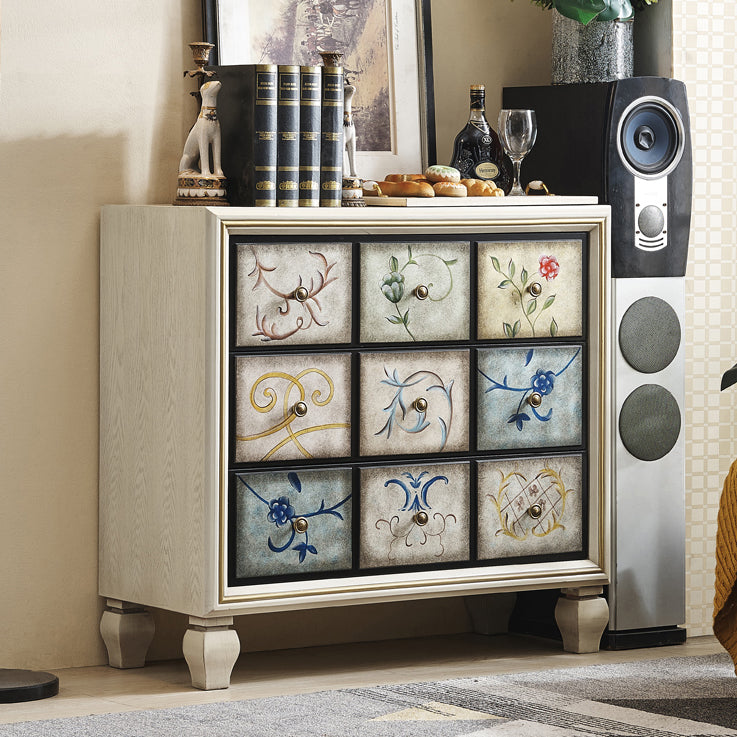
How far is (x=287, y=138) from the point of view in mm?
2881

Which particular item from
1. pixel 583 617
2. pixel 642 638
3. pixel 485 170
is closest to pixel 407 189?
pixel 485 170

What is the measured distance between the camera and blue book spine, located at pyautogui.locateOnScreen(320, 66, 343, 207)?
2922 millimetres

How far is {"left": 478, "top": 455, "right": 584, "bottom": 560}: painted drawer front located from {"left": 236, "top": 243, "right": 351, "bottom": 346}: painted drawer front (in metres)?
0.45

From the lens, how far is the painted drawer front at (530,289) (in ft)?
9.86

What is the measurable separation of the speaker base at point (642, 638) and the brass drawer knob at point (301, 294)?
101cm

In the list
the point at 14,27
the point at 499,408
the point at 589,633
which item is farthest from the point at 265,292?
the point at 589,633

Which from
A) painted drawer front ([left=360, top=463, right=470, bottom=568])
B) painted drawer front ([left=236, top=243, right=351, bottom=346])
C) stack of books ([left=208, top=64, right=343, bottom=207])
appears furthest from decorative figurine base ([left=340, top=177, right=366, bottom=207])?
painted drawer front ([left=360, top=463, right=470, bottom=568])

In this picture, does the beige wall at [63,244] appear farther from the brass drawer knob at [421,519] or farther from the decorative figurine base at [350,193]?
the brass drawer knob at [421,519]

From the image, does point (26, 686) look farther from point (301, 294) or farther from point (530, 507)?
point (530, 507)

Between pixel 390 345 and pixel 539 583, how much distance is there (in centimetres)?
59

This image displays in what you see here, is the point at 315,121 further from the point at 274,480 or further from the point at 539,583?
the point at 539,583

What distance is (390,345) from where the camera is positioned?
2922 millimetres

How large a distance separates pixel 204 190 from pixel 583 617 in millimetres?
1177

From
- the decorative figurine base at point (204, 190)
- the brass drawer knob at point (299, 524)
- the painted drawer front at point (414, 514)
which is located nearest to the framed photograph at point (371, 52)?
the decorative figurine base at point (204, 190)
